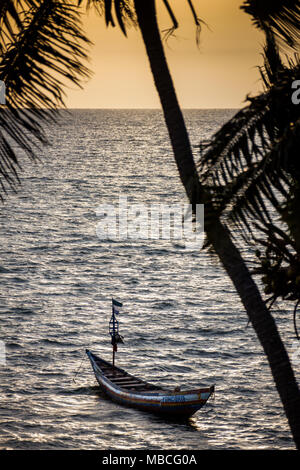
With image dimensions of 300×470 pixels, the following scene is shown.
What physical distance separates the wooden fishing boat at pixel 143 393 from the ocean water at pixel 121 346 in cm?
57

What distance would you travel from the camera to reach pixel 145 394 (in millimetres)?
33500

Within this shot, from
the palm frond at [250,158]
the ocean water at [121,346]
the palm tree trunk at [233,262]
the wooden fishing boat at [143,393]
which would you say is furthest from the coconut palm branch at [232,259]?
the wooden fishing boat at [143,393]

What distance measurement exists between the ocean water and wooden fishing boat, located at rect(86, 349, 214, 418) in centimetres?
54

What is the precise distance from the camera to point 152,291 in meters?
56.5

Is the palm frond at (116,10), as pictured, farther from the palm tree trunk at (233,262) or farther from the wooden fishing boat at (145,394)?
the wooden fishing boat at (145,394)

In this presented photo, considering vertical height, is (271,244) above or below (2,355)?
Result: above

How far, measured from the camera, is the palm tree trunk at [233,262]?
7.25 meters

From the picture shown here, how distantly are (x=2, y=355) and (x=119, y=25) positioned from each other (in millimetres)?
34725

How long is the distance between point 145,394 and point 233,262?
2709cm

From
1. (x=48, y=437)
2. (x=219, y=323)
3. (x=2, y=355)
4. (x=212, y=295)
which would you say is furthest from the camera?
(x=212, y=295)

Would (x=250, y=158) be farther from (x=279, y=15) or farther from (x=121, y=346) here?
(x=121, y=346)
